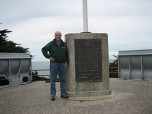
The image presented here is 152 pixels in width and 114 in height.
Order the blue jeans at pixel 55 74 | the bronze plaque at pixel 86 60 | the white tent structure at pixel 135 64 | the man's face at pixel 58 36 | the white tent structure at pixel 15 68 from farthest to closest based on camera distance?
the white tent structure at pixel 135 64 → the white tent structure at pixel 15 68 → the bronze plaque at pixel 86 60 → the blue jeans at pixel 55 74 → the man's face at pixel 58 36

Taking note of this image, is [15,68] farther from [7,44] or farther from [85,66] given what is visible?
[7,44]

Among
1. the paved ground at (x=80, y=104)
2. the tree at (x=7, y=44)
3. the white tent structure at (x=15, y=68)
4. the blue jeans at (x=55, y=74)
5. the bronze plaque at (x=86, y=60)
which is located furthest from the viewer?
the tree at (x=7, y=44)

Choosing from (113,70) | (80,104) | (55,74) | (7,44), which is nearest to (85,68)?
(55,74)

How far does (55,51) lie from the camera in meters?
8.81

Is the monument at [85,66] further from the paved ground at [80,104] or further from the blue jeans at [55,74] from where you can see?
the paved ground at [80,104]

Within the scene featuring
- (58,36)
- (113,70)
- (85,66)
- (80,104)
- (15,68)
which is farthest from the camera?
(113,70)

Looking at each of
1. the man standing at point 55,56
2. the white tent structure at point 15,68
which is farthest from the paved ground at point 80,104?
the white tent structure at point 15,68

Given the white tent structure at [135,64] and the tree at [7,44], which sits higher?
the tree at [7,44]

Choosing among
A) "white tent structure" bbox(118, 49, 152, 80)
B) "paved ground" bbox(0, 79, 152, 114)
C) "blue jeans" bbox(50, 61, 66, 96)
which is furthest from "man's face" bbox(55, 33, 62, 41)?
"white tent structure" bbox(118, 49, 152, 80)

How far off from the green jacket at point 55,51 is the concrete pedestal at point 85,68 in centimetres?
34

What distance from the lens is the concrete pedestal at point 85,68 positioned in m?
9.16

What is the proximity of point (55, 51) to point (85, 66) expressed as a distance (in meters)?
1.08

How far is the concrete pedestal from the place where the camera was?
9.16m

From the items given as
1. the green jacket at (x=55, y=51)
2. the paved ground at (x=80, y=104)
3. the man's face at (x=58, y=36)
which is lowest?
the paved ground at (x=80, y=104)
